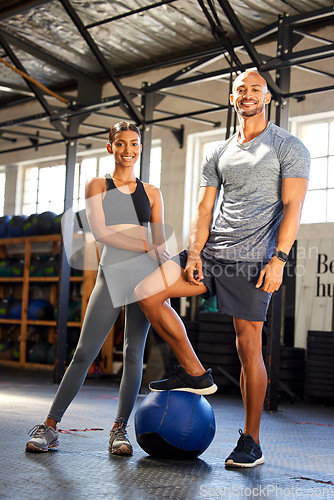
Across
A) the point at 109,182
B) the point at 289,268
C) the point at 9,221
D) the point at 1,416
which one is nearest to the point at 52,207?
the point at 9,221

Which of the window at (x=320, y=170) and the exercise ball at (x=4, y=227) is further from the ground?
the window at (x=320, y=170)

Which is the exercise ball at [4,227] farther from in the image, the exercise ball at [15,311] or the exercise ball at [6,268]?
the exercise ball at [15,311]

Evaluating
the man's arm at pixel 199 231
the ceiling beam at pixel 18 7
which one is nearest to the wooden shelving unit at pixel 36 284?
the ceiling beam at pixel 18 7

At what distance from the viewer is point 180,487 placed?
2273 millimetres

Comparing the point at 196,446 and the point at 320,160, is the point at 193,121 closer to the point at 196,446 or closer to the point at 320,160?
the point at 320,160

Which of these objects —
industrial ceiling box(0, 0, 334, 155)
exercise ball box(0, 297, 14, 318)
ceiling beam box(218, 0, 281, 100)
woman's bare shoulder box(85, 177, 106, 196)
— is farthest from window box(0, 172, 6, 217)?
woman's bare shoulder box(85, 177, 106, 196)

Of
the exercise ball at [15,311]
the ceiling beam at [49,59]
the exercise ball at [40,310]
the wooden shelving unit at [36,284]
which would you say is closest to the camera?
the ceiling beam at [49,59]

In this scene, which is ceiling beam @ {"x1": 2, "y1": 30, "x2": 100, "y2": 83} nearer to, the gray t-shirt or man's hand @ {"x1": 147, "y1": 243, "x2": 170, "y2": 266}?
man's hand @ {"x1": 147, "y1": 243, "x2": 170, "y2": 266}

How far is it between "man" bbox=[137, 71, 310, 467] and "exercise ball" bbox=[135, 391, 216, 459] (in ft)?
0.21

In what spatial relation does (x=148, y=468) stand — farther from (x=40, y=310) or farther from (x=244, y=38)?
(x=40, y=310)

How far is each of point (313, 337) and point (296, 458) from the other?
128 inches

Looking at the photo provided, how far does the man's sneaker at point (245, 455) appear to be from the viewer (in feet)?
8.73

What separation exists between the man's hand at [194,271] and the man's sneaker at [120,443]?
0.78 meters

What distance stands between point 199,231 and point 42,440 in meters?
1.10
